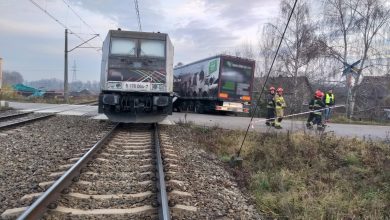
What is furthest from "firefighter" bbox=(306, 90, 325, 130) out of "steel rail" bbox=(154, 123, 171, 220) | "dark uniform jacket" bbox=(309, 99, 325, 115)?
"steel rail" bbox=(154, 123, 171, 220)

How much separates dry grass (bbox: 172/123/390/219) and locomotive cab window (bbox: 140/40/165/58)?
107 inches

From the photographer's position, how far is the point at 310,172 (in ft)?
30.5

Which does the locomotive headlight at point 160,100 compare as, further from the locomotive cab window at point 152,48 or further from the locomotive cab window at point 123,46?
the locomotive cab window at point 123,46

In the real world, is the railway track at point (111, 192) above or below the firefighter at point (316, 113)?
below

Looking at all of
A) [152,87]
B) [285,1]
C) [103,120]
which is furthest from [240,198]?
[285,1]

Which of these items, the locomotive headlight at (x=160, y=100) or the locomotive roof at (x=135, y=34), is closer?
the locomotive headlight at (x=160, y=100)

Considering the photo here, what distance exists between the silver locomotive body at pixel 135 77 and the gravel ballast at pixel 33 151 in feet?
3.21

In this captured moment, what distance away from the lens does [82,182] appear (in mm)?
6238

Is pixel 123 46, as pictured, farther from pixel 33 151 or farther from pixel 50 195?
pixel 50 195

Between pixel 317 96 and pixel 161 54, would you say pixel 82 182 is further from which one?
pixel 317 96

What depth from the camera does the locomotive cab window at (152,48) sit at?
14453 millimetres

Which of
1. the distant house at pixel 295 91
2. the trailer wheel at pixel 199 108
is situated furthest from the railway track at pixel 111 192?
the distant house at pixel 295 91

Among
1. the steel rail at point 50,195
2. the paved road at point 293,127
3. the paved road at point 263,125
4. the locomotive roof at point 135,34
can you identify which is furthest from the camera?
the paved road at point 263,125

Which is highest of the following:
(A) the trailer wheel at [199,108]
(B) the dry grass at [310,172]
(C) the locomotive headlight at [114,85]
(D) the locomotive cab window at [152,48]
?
(D) the locomotive cab window at [152,48]
